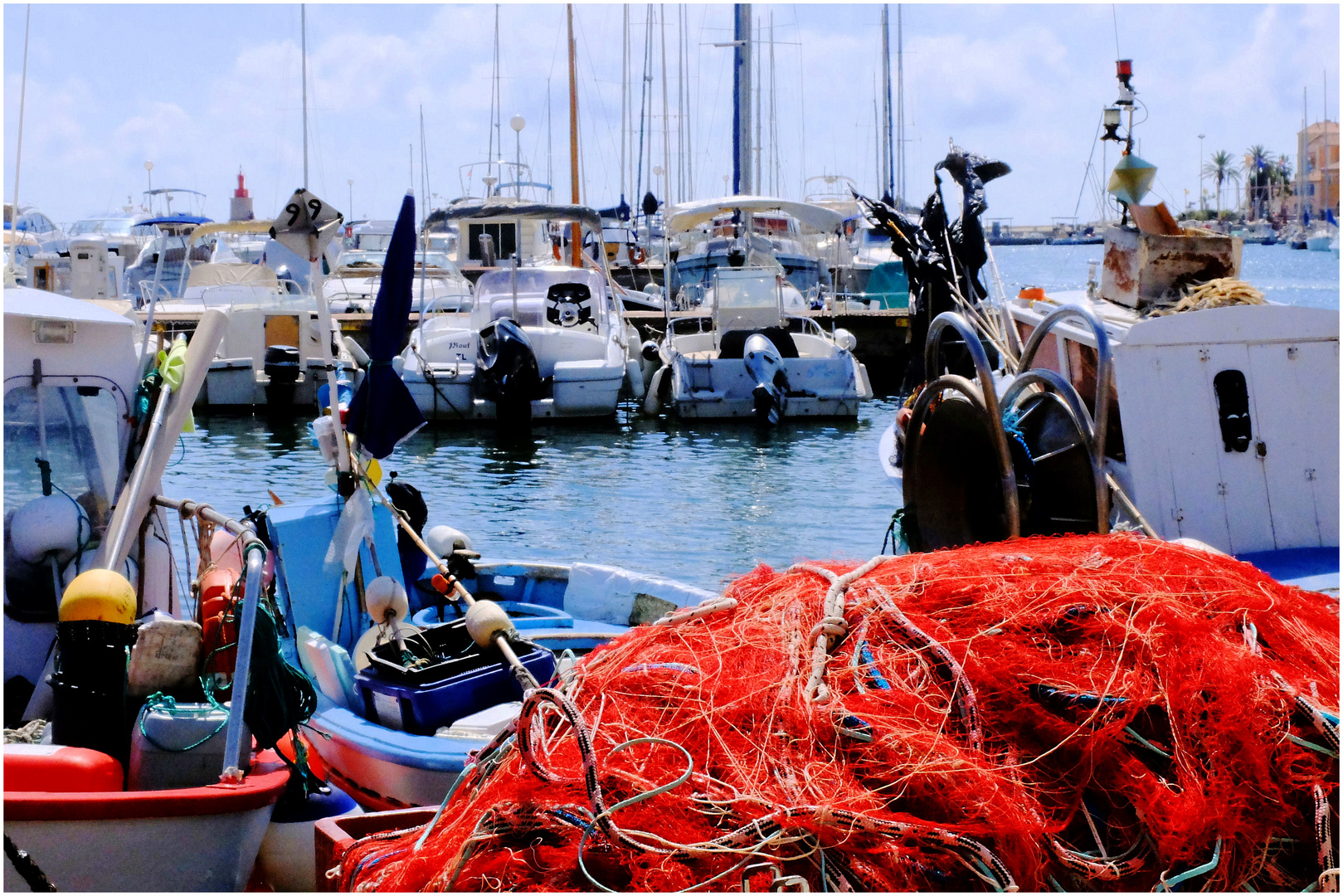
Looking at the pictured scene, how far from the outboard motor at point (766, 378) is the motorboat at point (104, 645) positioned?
15.3m

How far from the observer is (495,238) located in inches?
1116

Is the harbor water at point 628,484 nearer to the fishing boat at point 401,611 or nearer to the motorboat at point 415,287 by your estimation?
the fishing boat at point 401,611

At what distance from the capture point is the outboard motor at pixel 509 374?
21.5m

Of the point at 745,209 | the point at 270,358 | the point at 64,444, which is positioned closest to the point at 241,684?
the point at 64,444

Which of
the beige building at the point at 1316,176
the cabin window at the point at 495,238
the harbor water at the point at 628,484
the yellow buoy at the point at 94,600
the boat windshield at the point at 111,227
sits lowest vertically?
the harbor water at the point at 628,484

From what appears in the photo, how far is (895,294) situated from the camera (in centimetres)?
3619

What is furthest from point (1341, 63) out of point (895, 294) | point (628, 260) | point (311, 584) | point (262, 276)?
point (628, 260)

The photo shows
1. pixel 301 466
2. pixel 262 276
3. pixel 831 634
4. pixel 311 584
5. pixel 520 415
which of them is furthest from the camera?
pixel 262 276

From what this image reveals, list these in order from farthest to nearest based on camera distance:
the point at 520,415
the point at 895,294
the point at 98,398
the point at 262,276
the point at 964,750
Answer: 1. the point at 895,294
2. the point at 262,276
3. the point at 520,415
4. the point at 98,398
5. the point at 964,750

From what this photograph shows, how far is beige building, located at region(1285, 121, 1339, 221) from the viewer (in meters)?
61.2

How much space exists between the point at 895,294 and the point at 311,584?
101ft

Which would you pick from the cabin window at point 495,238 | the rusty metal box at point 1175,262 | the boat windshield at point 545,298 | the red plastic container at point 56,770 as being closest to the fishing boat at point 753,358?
the boat windshield at point 545,298

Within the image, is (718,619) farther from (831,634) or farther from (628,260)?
(628,260)

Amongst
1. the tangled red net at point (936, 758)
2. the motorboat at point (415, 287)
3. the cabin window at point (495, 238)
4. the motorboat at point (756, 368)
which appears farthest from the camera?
the cabin window at point (495, 238)
